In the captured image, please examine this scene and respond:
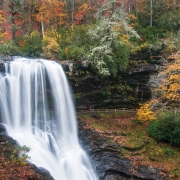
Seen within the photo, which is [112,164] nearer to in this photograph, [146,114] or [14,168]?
[146,114]

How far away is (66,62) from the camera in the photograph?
63.2 feet

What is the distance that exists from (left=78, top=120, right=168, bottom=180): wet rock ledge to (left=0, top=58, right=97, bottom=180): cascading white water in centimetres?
55

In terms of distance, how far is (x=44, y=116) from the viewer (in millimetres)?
16797

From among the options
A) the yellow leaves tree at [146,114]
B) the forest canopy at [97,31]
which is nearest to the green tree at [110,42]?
the forest canopy at [97,31]

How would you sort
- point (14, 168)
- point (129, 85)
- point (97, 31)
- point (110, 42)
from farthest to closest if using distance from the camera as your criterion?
point (129, 85) → point (97, 31) → point (110, 42) → point (14, 168)

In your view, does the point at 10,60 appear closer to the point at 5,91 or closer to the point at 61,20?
the point at 5,91

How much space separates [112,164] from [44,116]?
613 cm

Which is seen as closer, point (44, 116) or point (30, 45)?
point (44, 116)

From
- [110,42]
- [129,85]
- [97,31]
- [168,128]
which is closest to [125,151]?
[168,128]

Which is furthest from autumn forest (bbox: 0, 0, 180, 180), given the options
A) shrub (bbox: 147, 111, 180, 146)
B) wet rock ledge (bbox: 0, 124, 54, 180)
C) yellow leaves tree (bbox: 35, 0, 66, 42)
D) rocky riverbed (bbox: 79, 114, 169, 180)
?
wet rock ledge (bbox: 0, 124, 54, 180)

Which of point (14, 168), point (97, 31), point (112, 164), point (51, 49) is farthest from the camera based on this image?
point (51, 49)

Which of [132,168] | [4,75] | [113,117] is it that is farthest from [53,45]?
[132,168]

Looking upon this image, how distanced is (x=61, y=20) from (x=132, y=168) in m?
21.6

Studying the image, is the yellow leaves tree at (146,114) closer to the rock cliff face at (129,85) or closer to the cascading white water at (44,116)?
the rock cliff face at (129,85)
